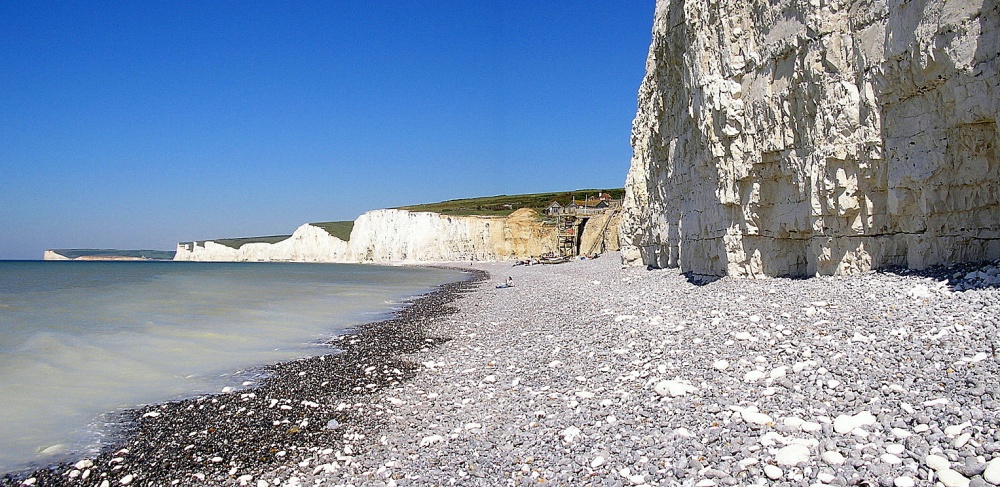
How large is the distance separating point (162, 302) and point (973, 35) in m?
24.7

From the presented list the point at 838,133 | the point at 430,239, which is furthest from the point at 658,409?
the point at 430,239

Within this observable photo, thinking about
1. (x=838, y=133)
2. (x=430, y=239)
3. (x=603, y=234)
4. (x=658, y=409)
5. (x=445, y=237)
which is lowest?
(x=658, y=409)

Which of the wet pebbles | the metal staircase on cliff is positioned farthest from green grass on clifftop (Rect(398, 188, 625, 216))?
the wet pebbles

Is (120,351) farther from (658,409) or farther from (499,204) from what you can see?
(499,204)

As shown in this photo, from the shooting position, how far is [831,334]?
21.8 feet

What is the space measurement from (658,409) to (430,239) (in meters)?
73.1

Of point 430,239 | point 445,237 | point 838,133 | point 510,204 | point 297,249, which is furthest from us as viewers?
point 297,249

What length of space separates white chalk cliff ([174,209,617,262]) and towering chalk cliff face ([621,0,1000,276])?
40738 millimetres

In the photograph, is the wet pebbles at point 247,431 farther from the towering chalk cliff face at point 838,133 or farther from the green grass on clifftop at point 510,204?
the green grass on clifftop at point 510,204

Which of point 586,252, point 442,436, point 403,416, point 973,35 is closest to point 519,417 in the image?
point 442,436

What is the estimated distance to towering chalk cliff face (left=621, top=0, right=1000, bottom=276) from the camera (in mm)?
8633

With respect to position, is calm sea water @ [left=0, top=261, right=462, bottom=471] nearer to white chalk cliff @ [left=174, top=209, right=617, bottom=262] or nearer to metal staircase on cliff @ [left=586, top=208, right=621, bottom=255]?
metal staircase on cliff @ [left=586, top=208, right=621, bottom=255]

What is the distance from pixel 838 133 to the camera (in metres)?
10.9

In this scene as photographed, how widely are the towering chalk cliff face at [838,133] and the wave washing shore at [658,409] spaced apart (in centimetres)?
130
